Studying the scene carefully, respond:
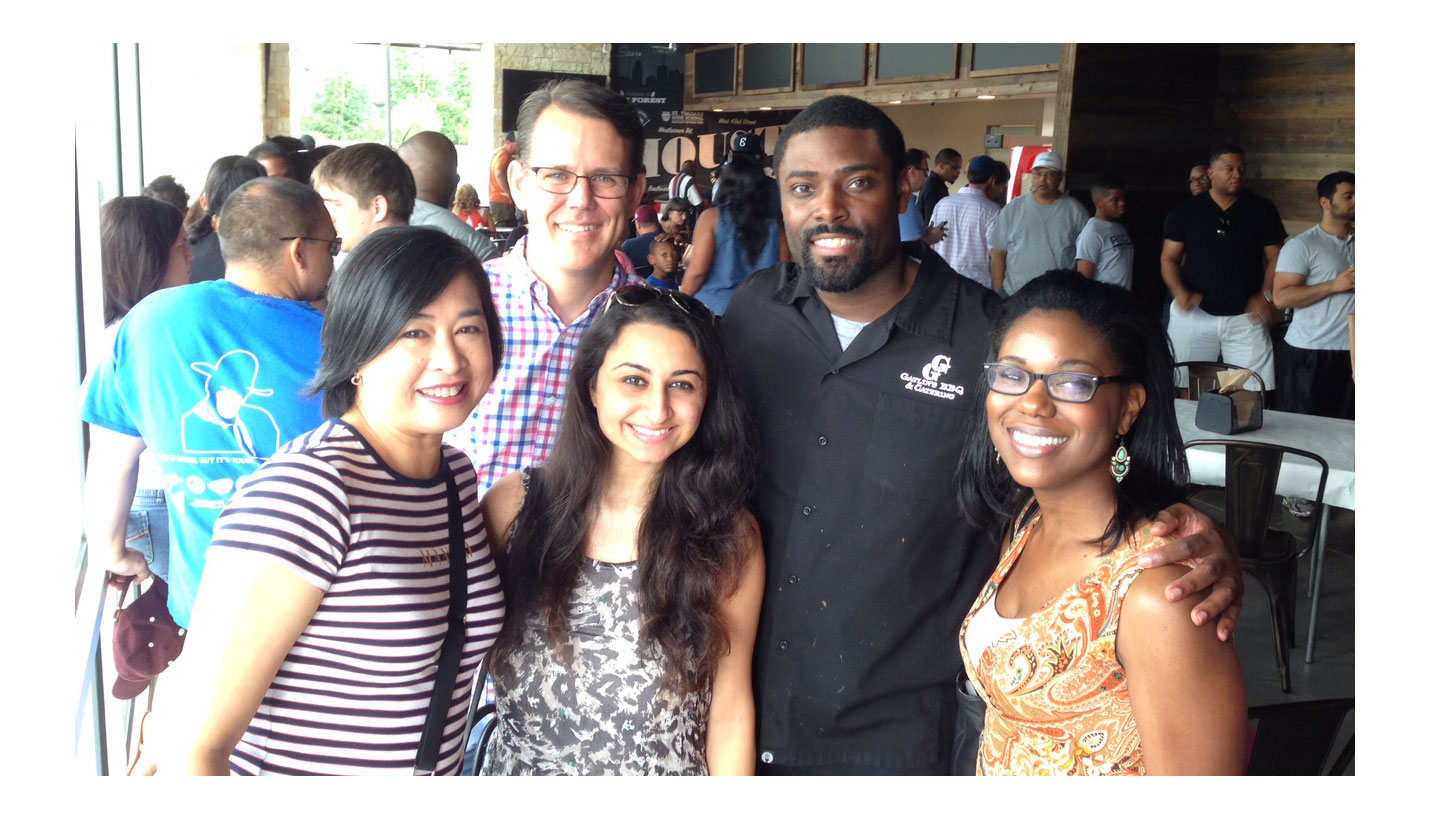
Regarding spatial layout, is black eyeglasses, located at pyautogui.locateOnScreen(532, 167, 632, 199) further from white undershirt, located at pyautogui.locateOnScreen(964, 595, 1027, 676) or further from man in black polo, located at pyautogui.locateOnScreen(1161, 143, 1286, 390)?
man in black polo, located at pyautogui.locateOnScreen(1161, 143, 1286, 390)

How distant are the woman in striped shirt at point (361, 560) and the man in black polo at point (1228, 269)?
535cm

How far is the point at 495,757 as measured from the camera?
6.57 feet

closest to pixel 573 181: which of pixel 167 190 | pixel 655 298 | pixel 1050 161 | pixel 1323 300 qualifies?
pixel 655 298

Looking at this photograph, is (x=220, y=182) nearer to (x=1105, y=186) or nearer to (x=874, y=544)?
(x=874, y=544)

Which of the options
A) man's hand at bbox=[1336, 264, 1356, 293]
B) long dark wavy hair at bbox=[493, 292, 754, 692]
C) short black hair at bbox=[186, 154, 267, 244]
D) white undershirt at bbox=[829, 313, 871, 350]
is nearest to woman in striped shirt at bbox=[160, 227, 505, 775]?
long dark wavy hair at bbox=[493, 292, 754, 692]

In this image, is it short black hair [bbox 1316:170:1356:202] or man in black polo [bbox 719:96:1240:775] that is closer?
man in black polo [bbox 719:96:1240:775]

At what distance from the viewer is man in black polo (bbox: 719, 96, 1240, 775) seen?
2.06 metres

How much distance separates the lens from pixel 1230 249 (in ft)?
20.5

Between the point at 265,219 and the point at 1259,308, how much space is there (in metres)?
5.57

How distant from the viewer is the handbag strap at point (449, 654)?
1707mm

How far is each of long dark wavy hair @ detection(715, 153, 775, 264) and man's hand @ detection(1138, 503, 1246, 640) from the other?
378 centimetres

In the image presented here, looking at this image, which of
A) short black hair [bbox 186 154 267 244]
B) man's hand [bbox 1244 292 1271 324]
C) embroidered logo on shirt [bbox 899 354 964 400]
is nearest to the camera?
embroidered logo on shirt [bbox 899 354 964 400]
